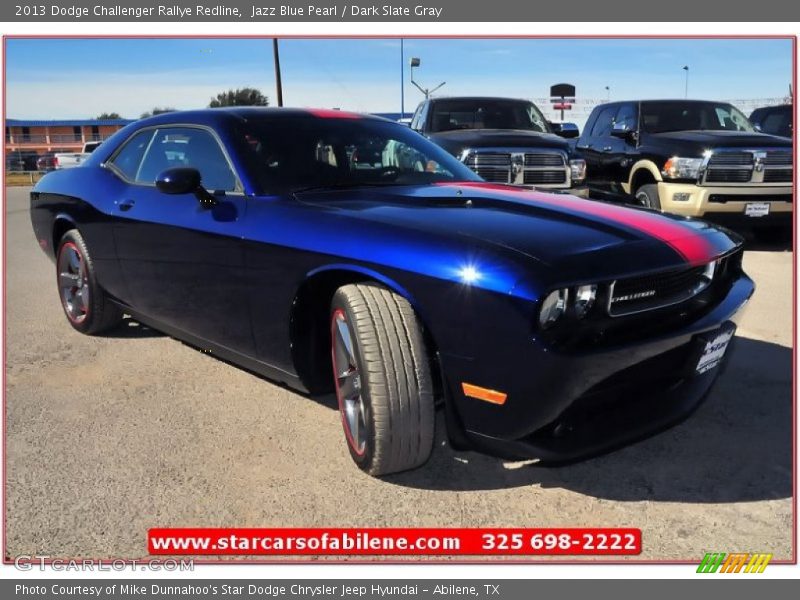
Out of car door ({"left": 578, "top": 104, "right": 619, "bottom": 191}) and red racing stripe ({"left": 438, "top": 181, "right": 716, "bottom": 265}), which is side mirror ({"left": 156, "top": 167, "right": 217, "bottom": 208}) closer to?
red racing stripe ({"left": 438, "top": 181, "right": 716, "bottom": 265})

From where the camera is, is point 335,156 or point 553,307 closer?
point 553,307

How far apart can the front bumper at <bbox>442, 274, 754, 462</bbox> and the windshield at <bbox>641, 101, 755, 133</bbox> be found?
662cm

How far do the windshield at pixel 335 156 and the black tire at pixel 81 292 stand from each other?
5.45 feet

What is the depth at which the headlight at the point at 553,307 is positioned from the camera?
207cm

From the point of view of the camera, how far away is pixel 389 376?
2328 millimetres

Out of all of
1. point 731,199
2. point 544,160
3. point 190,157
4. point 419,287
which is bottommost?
point 731,199

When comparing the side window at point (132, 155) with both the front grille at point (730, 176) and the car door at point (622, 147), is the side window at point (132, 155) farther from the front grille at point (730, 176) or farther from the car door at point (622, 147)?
the car door at point (622, 147)

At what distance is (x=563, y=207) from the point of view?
272 centimetres

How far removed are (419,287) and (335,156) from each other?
1266 millimetres

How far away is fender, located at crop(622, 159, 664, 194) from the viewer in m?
7.78

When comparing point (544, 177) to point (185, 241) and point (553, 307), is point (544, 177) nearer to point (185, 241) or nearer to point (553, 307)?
Answer: point (185, 241)

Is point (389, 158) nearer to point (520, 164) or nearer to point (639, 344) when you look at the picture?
point (639, 344)

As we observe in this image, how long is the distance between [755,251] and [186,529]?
709 cm

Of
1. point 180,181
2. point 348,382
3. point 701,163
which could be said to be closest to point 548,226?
point 348,382
